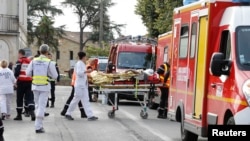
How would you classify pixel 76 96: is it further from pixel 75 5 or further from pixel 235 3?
pixel 75 5

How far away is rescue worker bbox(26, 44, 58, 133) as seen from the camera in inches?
585

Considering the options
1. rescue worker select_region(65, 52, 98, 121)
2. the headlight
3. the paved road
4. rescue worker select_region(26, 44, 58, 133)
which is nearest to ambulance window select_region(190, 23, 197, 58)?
the paved road

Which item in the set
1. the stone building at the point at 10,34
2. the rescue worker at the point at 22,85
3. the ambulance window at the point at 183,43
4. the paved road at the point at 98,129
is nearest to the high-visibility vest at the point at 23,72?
the rescue worker at the point at 22,85

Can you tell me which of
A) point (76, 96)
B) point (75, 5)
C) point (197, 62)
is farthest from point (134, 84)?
point (75, 5)

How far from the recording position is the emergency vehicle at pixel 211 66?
9.92 m

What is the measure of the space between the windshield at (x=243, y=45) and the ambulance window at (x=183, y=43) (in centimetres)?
277

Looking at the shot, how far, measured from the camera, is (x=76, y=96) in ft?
60.2

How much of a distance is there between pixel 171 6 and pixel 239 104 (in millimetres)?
25861

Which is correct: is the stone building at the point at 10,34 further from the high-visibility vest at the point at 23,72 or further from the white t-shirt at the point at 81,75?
the white t-shirt at the point at 81,75

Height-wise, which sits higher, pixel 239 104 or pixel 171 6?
pixel 171 6

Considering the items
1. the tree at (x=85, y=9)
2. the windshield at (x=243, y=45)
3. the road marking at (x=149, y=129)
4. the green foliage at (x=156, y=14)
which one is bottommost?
the road marking at (x=149, y=129)

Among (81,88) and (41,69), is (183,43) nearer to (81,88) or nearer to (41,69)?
(41,69)

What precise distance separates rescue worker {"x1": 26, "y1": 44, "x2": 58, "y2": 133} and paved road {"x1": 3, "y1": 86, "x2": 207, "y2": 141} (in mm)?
450

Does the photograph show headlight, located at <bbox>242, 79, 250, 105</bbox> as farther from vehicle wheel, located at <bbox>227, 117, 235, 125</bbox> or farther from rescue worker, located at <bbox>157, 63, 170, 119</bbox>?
rescue worker, located at <bbox>157, 63, 170, 119</bbox>
